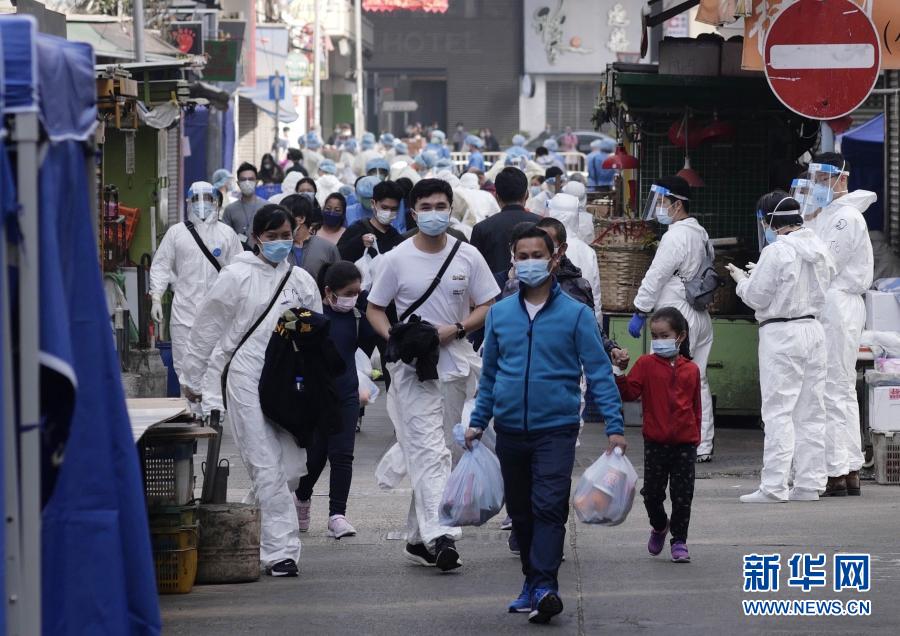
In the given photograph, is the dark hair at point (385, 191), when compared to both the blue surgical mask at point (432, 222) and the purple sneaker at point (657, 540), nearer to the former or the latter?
the blue surgical mask at point (432, 222)

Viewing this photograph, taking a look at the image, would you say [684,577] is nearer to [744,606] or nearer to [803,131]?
[744,606]

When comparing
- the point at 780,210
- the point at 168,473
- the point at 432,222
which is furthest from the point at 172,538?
the point at 780,210

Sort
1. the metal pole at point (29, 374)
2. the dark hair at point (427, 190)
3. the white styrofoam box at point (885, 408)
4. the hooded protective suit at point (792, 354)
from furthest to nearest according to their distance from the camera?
the white styrofoam box at point (885, 408), the hooded protective suit at point (792, 354), the dark hair at point (427, 190), the metal pole at point (29, 374)

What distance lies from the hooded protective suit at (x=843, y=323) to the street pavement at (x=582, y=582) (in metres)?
0.32

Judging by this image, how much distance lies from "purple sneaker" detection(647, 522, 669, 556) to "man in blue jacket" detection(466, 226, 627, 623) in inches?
56.2

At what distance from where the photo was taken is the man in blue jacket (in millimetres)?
7168

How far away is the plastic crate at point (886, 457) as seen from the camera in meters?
11.3

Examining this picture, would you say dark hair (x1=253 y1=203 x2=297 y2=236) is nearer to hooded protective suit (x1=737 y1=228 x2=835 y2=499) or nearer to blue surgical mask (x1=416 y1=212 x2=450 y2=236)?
blue surgical mask (x1=416 y1=212 x2=450 y2=236)

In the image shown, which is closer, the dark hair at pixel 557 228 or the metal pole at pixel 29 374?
the metal pole at pixel 29 374

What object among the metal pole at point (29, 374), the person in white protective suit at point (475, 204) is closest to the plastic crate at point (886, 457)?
the metal pole at point (29, 374)

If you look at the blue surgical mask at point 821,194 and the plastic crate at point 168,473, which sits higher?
the blue surgical mask at point 821,194

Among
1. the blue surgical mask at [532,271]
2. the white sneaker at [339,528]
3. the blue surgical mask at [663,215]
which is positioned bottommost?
the white sneaker at [339,528]

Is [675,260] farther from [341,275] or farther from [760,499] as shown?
[341,275]

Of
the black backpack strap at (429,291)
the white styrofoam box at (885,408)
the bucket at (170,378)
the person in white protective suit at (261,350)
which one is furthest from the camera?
the bucket at (170,378)
